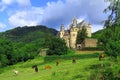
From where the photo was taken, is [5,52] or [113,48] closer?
[113,48]

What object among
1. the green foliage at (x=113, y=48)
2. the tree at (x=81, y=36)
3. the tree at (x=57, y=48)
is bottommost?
the green foliage at (x=113, y=48)

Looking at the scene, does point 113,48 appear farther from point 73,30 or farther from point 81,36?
point 73,30

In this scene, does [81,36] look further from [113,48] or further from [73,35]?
[113,48]

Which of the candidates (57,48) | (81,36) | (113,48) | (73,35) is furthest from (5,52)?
(73,35)

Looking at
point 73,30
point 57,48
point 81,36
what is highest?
point 73,30

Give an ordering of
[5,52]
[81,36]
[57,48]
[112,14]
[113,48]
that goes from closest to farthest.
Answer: [112,14]
[113,48]
[5,52]
[57,48]
[81,36]

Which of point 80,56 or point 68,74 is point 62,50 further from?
point 68,74

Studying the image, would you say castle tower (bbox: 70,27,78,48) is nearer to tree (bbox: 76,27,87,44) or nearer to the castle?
the castle

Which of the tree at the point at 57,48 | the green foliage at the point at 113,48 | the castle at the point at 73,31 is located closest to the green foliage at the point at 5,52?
the tree at the point at 57,48

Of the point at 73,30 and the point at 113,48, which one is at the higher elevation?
the point at 73,30

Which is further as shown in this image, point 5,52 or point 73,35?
point 73,35

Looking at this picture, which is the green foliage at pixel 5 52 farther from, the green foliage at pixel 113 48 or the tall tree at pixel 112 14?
the tall tree at pixel 112 14

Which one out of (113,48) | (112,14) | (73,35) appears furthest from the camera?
(73,35)

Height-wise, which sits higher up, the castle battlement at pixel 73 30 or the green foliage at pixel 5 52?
the castle battlement at pixel 73 30
